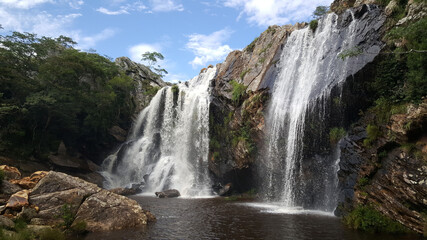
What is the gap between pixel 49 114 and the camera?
88.4 feet

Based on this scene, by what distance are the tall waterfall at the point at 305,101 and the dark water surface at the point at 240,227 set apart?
3.27 m

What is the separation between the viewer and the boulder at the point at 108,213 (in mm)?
11422

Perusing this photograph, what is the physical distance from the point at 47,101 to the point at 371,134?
25.5 metres

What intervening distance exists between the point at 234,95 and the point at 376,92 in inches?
494

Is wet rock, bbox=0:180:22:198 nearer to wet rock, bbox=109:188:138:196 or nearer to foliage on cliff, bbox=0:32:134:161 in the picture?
wet rock, bbox=109:188:138:196

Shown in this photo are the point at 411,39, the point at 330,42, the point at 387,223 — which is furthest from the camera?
the point at 330,42

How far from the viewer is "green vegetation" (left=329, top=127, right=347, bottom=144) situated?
16.0m

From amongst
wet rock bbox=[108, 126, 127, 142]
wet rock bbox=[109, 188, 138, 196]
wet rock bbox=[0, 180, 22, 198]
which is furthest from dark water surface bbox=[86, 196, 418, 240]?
wet rock bbox=[108, 126, 127, 142]

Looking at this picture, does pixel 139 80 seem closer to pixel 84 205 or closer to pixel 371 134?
pixel 84 205

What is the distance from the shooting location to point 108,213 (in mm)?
11914

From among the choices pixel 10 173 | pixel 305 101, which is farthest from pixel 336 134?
pixel 10 173

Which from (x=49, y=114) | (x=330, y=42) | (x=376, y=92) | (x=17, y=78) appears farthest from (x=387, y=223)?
(x=17, y=78)

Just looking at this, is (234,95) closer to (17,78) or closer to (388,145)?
(388,145)

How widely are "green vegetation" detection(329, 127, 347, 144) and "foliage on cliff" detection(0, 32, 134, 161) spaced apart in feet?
76.3
